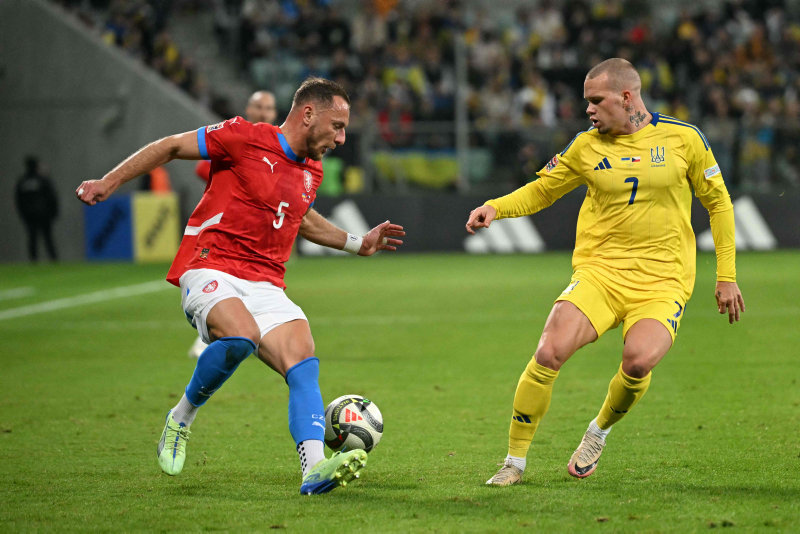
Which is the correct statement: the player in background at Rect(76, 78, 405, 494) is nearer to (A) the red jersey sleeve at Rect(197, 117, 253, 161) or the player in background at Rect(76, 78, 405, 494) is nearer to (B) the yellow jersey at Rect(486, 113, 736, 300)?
(A) the red jersey sleeve at Rect(197, 117, 253, 161)

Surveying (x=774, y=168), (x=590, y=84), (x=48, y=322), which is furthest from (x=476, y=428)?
(x=774, y=168)

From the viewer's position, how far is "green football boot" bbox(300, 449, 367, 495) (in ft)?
16.4

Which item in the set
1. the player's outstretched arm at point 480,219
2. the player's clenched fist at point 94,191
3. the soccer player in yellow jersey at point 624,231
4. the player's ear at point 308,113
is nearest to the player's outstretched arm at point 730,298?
the soccer player in yellow jersey at point 624,231

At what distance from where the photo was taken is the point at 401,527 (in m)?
4.58

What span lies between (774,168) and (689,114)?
2.61 m

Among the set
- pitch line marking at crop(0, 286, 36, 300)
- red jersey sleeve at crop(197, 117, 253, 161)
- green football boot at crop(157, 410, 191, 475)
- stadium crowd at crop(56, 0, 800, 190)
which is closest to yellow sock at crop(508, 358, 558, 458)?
green football boot at crop(157, 410, 191, 475)

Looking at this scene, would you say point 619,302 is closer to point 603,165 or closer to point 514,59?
point 603,165

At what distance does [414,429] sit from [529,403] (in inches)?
65.5

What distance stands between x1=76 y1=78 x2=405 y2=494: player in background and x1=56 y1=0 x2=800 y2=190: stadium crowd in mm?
17368

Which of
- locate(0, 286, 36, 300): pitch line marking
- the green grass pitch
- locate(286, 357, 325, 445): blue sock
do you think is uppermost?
locate(286, 357, 325, 445): blue sock

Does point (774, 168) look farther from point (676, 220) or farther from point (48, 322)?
point (676, 220)

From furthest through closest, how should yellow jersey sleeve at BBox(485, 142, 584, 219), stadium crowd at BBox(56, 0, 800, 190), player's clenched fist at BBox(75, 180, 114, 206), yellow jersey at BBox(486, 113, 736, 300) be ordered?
stadium crowd at BBox(56, 0, 800, 190) < yellow jersey sleeve at BBox(485, 142, 584, 219) < yellow jersey at BBox(486, 113, 736, 300) < player's clenched fist at BBox(75, 180, 114, 206)

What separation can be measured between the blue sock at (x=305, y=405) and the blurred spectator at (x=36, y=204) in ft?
65.7

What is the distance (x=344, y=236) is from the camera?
244 inches
